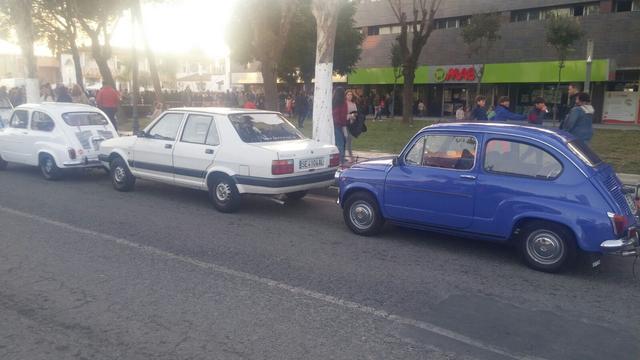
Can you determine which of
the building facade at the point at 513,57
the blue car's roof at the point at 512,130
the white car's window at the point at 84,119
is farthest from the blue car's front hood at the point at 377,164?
the building facade at the point at 513,57

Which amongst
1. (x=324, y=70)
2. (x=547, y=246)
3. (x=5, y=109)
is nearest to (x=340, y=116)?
(x=324, y=70)

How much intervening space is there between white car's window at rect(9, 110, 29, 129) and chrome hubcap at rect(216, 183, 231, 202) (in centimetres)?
570

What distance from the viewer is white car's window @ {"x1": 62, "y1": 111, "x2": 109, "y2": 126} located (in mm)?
11172

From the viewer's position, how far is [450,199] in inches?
251

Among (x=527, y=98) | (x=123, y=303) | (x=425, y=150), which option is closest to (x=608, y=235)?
(x=425, y=150)

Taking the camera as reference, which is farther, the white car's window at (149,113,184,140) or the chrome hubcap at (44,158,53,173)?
the chrome hubcap at (44,158,53,173)

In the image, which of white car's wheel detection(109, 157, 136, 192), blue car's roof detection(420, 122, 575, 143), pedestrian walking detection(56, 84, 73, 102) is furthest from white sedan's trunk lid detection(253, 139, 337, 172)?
pedestrian walking detection(56, 84, 73, 102)

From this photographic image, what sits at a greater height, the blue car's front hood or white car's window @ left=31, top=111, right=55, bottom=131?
white car's window @ left=31, top=111, right=55, bottom=131

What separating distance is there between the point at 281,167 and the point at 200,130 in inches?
69.6

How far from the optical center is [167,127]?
9.30 m

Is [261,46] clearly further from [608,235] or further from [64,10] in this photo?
[608,235]

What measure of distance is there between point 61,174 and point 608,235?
1013 cm

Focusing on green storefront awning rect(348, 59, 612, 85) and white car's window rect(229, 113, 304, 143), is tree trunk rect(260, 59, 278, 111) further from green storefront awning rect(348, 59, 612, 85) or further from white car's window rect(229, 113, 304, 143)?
green storefront awning rect(348, 59, 612, 85)

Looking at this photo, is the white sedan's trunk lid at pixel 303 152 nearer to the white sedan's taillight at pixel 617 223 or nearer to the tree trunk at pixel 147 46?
the white sedan's taillight at pixel 617 223
